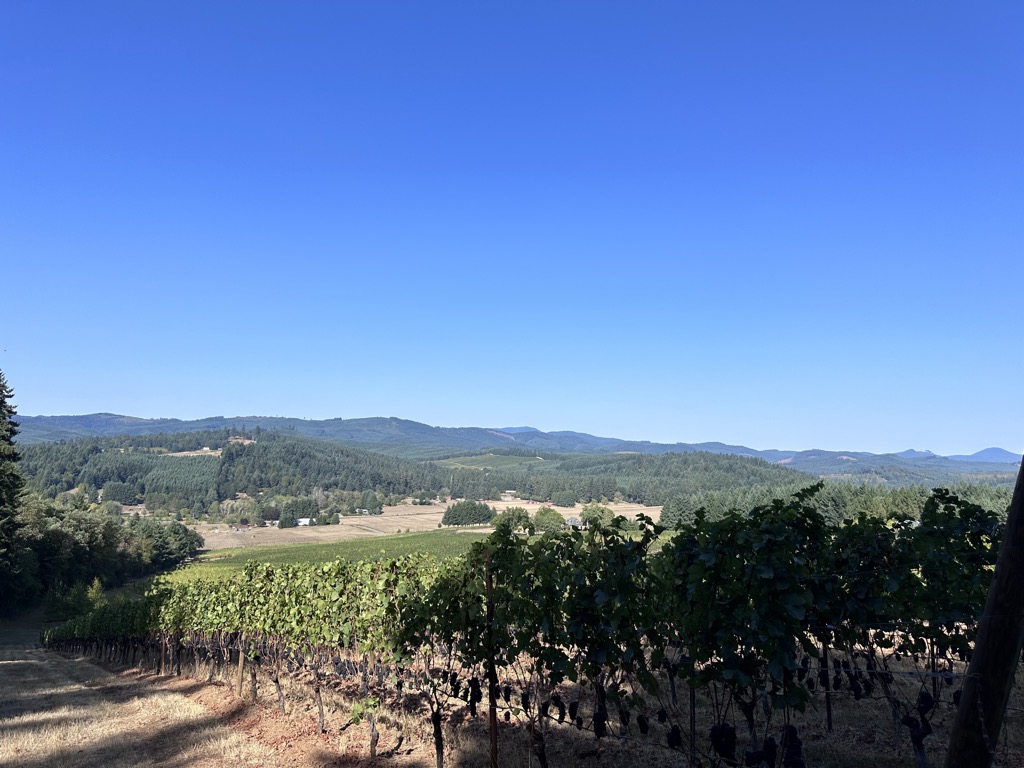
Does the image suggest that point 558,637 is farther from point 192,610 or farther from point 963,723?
point 192,610

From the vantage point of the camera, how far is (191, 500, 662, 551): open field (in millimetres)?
117312

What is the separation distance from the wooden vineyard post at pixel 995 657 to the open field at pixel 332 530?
10727 cm

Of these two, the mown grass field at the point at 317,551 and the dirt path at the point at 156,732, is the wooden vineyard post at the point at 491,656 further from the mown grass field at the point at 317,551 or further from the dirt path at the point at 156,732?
the mown grass field at the point at 317,551

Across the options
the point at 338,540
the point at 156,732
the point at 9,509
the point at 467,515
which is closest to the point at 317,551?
the point at 338,540

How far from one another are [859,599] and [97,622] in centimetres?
3594

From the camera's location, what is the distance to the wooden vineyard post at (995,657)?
313 cm

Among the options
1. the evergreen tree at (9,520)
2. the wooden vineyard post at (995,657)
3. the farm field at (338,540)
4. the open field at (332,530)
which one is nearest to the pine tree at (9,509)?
Result: the evergreen tree at (9,520)

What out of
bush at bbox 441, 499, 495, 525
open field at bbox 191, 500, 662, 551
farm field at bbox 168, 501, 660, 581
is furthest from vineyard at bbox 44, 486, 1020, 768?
bush at bbox 441, 499, 495, 525

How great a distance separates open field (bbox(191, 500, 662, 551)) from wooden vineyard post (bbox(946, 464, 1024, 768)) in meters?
107

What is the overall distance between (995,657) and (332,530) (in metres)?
145

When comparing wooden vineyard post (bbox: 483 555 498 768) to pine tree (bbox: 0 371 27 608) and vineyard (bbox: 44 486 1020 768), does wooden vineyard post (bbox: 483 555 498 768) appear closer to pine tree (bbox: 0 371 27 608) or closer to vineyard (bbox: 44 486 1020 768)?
vineyard (bbox: 44 486 1020 768)

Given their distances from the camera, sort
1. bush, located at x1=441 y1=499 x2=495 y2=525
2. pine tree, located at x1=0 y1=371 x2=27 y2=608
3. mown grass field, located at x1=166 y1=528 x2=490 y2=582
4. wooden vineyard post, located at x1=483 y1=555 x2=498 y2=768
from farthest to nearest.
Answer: bush, located at x1=441 y1=499 x2=495 y2=525 < mown grass field, located at x1=166 y1=528 x2=490 y2=582 < pine tree, located at x1=0 y1=371 x2=27 y2=608 < wooden vineyard post, located at x1=483 y1=555 x2=498 y2=768

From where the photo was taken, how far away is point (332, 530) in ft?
448

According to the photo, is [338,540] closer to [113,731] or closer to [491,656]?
[113,731]
